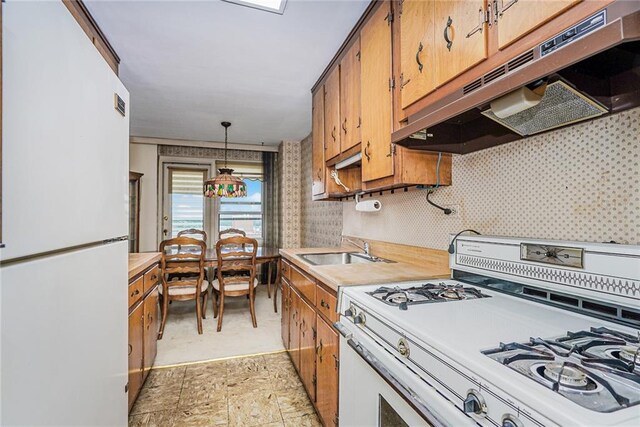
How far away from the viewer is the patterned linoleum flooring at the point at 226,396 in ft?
5.94

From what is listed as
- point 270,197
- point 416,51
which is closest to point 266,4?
point 416,51

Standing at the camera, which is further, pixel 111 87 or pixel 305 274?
pixel 305 274

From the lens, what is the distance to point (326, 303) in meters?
1.54

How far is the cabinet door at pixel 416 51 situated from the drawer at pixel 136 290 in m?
1.77

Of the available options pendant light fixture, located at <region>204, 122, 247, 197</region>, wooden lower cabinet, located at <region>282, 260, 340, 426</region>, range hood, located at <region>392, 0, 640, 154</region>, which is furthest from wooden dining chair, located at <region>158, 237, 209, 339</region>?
range hood, located at <region>392, 0, 640, 154</region>

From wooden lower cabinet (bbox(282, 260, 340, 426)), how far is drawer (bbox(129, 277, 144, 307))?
3.28 feet

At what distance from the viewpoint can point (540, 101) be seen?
3.05 feet

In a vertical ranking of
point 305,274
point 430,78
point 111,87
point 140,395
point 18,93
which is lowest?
point 140,395

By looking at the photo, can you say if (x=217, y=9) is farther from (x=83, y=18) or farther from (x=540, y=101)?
(x=540, y=101)

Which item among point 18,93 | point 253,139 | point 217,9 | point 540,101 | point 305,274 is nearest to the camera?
point 18,93

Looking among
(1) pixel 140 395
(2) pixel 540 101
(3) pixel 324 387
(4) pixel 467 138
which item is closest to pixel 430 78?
(4) pixel 467 138

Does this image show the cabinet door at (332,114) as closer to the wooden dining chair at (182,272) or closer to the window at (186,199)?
the wooden dining chair at (182,272)

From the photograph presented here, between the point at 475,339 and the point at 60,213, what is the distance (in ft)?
3.59

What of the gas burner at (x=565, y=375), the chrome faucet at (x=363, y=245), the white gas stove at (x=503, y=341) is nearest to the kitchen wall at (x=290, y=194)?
the chrome faucet at (x=363, y=245)
